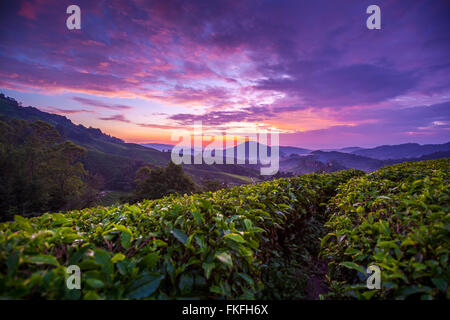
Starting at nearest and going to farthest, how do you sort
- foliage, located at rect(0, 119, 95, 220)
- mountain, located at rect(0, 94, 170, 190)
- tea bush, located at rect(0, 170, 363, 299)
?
tea bush, located at rect(0, 170, 363, 299) → foliage, located at rect(0, 119, 95, 220) → mountain, located at rect(0, 94, 170, 190)

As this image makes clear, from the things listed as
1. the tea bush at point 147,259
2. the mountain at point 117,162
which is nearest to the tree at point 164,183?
the mountain at point 117,162

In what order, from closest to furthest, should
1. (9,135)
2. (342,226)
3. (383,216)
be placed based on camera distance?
(383,216)
(342,226)
(9,135)

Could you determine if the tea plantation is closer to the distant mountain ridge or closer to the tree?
the tree

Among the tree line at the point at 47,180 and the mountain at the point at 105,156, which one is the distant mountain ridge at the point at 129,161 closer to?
the mountain at the point at 105,156

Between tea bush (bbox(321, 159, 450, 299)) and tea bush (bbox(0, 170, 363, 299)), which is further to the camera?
tea bush (bbox(321, 159, 450, 299))

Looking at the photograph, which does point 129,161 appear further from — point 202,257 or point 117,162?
point 202,257

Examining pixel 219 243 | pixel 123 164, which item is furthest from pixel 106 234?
pixel 123 164

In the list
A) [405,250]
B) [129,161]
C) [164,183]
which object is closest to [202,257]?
[405,250]

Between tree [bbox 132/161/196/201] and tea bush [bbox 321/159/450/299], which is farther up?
tea bush [bbox 321/159/450/299]

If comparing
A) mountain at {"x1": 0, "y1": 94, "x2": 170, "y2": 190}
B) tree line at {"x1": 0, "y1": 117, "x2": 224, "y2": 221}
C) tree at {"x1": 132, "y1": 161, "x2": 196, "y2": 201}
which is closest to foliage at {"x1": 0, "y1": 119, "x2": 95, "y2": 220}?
tree line at {"x1": 0, "y1": 117, "x2": 224, "y2": 221}

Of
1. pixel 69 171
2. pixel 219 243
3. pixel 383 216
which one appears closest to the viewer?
pixel 219 243
